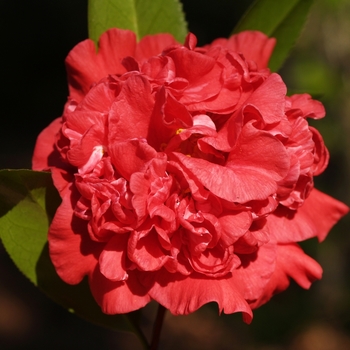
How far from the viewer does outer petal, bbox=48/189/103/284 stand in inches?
33.5

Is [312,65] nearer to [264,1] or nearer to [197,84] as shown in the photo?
[264,1]

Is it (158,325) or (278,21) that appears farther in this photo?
(278,21)

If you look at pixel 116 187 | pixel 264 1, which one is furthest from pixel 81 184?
pixel 264 1

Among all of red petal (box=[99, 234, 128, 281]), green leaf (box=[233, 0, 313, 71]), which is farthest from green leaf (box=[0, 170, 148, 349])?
green leaf (box=[233, 0, 313, 71])

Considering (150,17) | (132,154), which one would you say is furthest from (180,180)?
(150,17)

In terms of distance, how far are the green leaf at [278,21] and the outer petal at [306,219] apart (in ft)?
1.12

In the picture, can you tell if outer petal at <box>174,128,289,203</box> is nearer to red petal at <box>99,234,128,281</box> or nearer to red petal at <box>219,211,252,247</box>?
red petal at <box>219,211,252,247</box>

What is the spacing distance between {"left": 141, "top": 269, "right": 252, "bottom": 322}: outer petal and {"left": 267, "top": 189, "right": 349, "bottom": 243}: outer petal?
13 cm

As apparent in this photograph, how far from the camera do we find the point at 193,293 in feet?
2.73

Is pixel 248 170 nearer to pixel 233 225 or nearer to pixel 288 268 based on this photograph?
pixel 233 225

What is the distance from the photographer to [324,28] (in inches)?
113

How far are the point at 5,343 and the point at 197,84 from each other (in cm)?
303

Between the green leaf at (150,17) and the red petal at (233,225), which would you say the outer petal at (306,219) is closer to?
the red petal at (233,225)

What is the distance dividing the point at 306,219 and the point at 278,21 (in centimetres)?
46
